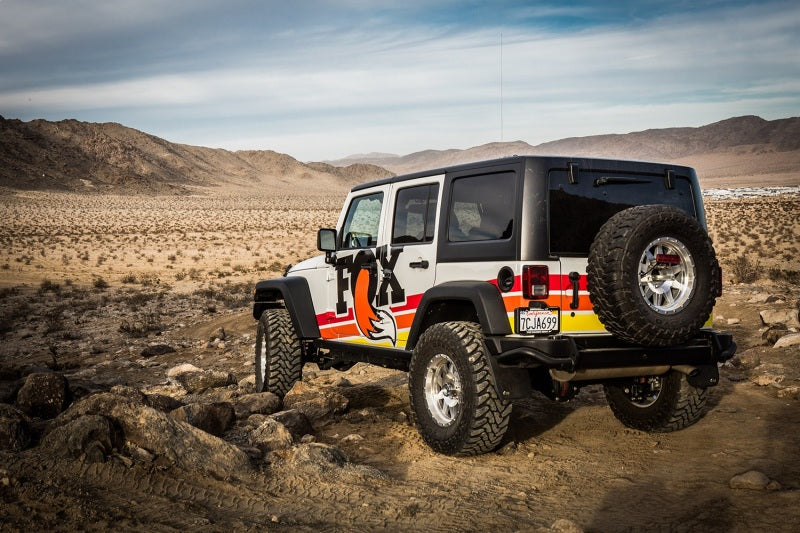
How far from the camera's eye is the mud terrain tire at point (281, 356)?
7.98 m

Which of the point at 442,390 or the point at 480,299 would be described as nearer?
the point at 480,299

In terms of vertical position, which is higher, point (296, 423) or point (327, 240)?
point (327, 240)

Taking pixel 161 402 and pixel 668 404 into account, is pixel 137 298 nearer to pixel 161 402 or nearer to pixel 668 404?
pixel 161 402

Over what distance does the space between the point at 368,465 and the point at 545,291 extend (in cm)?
185

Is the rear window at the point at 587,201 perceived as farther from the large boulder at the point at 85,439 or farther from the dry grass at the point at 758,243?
the dry grass at the point at 758,243

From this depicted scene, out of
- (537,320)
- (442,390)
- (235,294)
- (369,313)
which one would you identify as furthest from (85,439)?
(235,294)

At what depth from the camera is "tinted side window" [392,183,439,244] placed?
6.13m

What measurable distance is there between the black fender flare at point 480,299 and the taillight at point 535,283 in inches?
8.4

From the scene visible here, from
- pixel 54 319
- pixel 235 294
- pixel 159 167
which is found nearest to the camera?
pixel 54 319

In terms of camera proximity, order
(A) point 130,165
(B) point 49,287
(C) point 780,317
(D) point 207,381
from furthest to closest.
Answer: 1. (A) point 130,165
2. (B) point 49,287
3. (C) point 780,317
4. (D) point 207,381

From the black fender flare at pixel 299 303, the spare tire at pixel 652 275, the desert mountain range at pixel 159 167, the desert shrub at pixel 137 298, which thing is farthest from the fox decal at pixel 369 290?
the desert mountain range at pixel 159 167

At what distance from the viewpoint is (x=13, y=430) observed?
503cm

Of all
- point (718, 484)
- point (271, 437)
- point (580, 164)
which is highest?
point (580, 164)

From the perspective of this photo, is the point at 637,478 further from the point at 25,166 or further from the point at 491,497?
the point at 25,166
